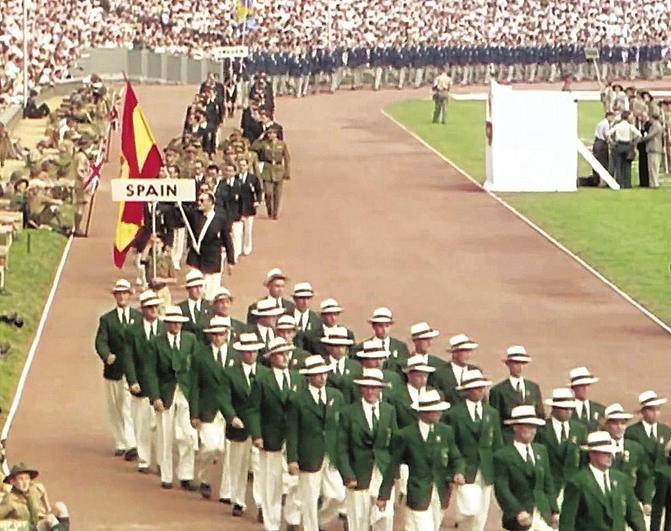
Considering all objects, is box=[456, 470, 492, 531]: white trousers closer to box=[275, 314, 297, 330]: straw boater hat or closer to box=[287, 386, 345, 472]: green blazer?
box=[287, 386, 345, 472]: green blazer

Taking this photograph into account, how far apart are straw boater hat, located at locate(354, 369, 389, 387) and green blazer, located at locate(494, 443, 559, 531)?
151 centimetres

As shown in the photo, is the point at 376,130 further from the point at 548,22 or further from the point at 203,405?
the point at 203,405

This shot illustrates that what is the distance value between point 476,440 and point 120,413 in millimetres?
6042

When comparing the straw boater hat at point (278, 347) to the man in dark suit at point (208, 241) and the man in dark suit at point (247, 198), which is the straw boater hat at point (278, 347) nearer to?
the man in dark suit at point (208, 241)

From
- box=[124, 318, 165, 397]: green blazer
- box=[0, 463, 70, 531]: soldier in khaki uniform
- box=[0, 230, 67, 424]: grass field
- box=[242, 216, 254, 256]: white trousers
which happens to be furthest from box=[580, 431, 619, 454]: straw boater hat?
box=[242, 216, 254, 256]: white trousers

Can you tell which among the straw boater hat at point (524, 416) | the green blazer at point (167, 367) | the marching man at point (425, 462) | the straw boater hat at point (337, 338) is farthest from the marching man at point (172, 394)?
the straw boater hat at point (524, 416)

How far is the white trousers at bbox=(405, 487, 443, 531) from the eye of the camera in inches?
772

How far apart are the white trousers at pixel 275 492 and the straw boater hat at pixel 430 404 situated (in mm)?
1934

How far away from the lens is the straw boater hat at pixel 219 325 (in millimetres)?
22594

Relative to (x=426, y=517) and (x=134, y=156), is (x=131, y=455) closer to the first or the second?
(x=426, y=517)

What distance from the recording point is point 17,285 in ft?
114

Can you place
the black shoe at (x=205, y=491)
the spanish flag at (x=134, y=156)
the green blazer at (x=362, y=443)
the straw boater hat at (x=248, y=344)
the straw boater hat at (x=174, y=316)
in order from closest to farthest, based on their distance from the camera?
1. the green blazer at (x=362, y=443)
2. the straw boater hat at (x=248, y=344)
3. the black shoe at (x=205, y=491)
4. the straw boater hat at (x=174, y=316)
5. the spanish flag at (x=134, y=156)

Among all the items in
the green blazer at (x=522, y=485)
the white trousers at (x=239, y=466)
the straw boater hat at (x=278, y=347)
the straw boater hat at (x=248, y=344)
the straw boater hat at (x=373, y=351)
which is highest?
the straw boater hat at (x=373, y=351)

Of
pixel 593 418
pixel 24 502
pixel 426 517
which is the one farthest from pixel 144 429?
pixel 593 418
